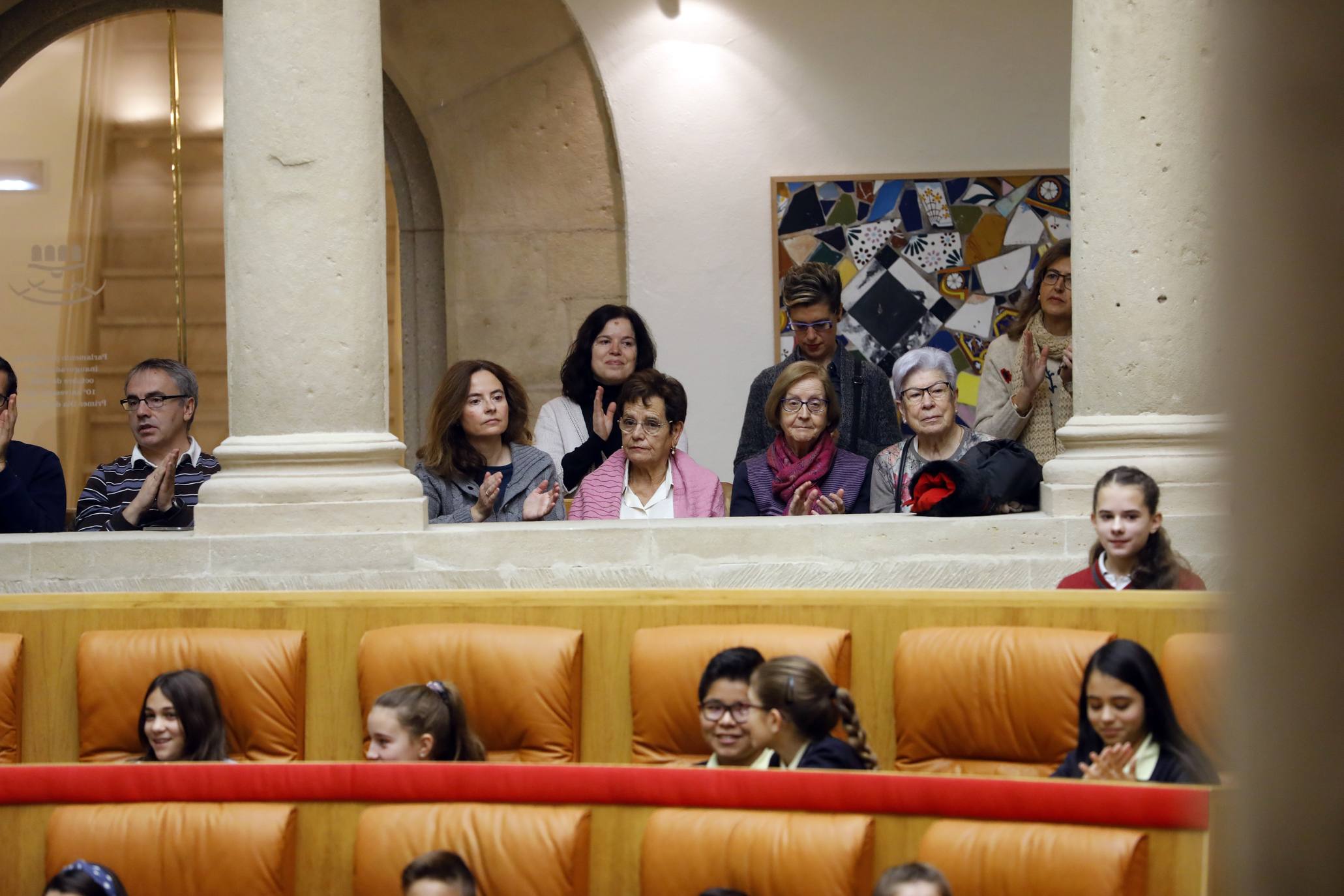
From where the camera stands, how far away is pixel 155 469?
198 inches

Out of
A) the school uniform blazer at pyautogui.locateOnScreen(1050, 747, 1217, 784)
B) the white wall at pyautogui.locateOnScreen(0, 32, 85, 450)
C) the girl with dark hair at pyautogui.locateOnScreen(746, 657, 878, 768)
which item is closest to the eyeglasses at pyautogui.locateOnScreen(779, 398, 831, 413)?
the girl with dark hair at pyautogui.locateOnScreen(746, 657, 878, 768)

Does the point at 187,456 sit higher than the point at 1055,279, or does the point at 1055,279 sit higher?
the point at 1055,279

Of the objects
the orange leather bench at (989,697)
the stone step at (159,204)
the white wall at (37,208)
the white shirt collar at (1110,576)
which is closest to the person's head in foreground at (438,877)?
the orange leather bench at (989,697)

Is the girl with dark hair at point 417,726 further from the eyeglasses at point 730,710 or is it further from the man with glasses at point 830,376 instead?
the man with glasses at point 830,376

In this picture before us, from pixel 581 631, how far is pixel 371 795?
0.80 meters

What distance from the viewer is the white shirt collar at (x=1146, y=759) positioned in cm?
323

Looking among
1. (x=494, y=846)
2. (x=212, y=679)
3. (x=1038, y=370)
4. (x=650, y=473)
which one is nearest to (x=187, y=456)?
(x=212, y=679)

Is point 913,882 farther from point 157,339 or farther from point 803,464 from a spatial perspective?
point 157,339

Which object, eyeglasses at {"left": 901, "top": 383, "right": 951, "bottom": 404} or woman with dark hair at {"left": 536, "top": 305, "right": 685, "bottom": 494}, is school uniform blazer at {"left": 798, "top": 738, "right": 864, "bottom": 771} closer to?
eyeglasses at {"left": 901, "top": 383, "right": 951, "bottom": 404}

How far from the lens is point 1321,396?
39cm

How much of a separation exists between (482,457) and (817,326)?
1.23 metres

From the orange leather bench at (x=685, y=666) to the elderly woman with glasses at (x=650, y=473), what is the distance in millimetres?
945

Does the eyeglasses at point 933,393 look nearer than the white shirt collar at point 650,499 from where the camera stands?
Yes

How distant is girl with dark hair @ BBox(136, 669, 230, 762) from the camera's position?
386cm
